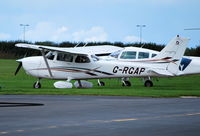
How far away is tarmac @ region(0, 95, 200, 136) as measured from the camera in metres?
14.6

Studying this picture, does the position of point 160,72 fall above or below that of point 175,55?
below

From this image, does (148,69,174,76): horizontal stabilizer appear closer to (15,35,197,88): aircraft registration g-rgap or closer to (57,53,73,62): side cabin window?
(15,35,197,88): aircraft registration g-rgap

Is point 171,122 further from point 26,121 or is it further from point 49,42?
A: point 49,42

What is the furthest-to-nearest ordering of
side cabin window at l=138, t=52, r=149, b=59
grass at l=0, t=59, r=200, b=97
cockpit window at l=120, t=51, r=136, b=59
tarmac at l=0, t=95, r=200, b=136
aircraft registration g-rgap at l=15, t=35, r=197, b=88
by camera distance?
cockpit window at l=120, t=51, r=136, b=59, side cabin window at l=138, t=52, r=149, b=59, aircraft registration g-rgap at l=15, t=35, r=197, b=88, grass at l=0, t=59, r=200, b=97, tarmac at l=0, t=95, r=200, b=136

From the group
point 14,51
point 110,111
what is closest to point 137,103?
point 110,111

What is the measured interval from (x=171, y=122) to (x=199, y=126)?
3.62 ft

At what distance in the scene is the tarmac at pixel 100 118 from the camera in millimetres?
14617

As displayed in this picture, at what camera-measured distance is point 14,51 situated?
96750 mm

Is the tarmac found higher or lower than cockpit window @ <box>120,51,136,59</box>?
higher

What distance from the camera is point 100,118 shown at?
17.8 meters

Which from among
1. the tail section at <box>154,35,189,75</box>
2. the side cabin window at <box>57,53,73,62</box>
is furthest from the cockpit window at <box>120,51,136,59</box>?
the side cabin window at <box>57,53,73,62</box>

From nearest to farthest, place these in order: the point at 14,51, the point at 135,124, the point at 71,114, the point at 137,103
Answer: the point at 135,124, the point at 71,114, the point at 137,103, the point at 14,51

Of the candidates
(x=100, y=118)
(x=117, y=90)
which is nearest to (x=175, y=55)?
(x=117, y=90)

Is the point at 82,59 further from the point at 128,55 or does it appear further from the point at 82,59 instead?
the point at 128,55
